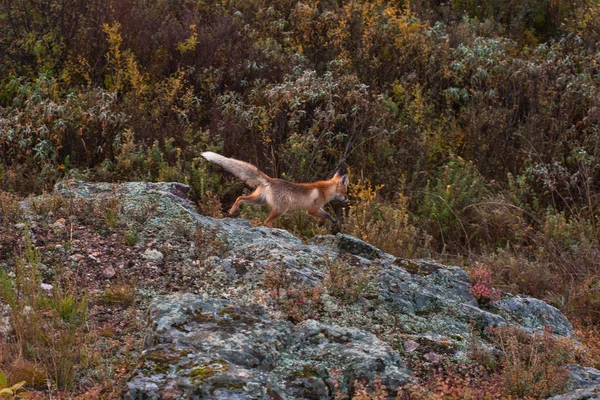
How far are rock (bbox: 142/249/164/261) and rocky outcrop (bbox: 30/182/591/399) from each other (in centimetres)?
1

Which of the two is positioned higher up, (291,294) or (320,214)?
(291,294)

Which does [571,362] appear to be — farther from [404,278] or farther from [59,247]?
[59,247]

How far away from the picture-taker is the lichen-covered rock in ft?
12.8

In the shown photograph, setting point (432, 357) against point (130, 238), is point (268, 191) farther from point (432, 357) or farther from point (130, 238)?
point (432, 357)

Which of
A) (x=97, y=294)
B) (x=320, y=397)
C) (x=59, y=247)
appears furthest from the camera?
(x=59, y=247)

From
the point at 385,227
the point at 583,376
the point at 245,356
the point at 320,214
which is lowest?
the point at 385,227

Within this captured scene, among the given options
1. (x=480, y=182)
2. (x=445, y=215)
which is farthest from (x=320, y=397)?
(x=480, y=182)

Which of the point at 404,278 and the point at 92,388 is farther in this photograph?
the point at 404,278

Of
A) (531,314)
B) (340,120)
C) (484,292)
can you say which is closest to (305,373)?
(484,292)

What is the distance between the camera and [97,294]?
17.4 feet

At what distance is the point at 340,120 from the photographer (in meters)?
10.2

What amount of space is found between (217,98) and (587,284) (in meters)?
5.92

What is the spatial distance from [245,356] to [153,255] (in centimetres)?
186

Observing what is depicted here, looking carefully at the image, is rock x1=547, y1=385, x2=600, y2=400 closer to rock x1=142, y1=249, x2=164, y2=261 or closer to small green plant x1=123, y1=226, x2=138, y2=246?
rock x1=142, y1=249, x2=164, y2=261
